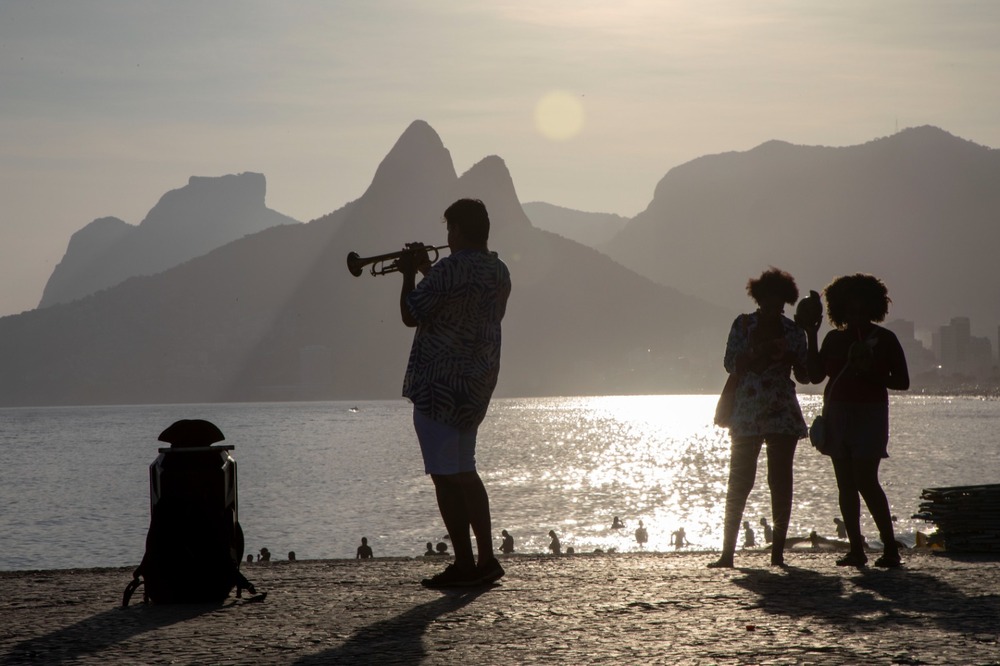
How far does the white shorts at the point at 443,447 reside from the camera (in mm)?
7176

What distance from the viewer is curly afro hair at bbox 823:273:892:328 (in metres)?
8.93

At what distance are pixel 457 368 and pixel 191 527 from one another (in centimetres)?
177

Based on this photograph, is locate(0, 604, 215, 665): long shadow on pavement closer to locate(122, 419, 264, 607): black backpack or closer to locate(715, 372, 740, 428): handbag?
locate(122, 419, 264, 607): black backpack

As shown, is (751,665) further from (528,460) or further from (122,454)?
(122,454)

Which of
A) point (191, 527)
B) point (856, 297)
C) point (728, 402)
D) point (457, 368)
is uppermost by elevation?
point (856, 297)

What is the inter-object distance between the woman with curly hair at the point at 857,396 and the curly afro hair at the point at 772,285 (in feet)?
1.28

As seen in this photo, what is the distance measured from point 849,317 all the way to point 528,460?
119 meters

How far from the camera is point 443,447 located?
720 cm

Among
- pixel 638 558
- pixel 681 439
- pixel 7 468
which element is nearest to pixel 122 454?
pixel 7 468

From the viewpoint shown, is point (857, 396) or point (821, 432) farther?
point (821, 432)

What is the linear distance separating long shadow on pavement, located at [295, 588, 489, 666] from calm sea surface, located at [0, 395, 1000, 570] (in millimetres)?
44193

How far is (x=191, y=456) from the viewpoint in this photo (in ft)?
23.6

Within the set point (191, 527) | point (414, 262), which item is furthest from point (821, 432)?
point (191, 527)

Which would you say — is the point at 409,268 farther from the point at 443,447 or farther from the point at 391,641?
the point at 391,641
